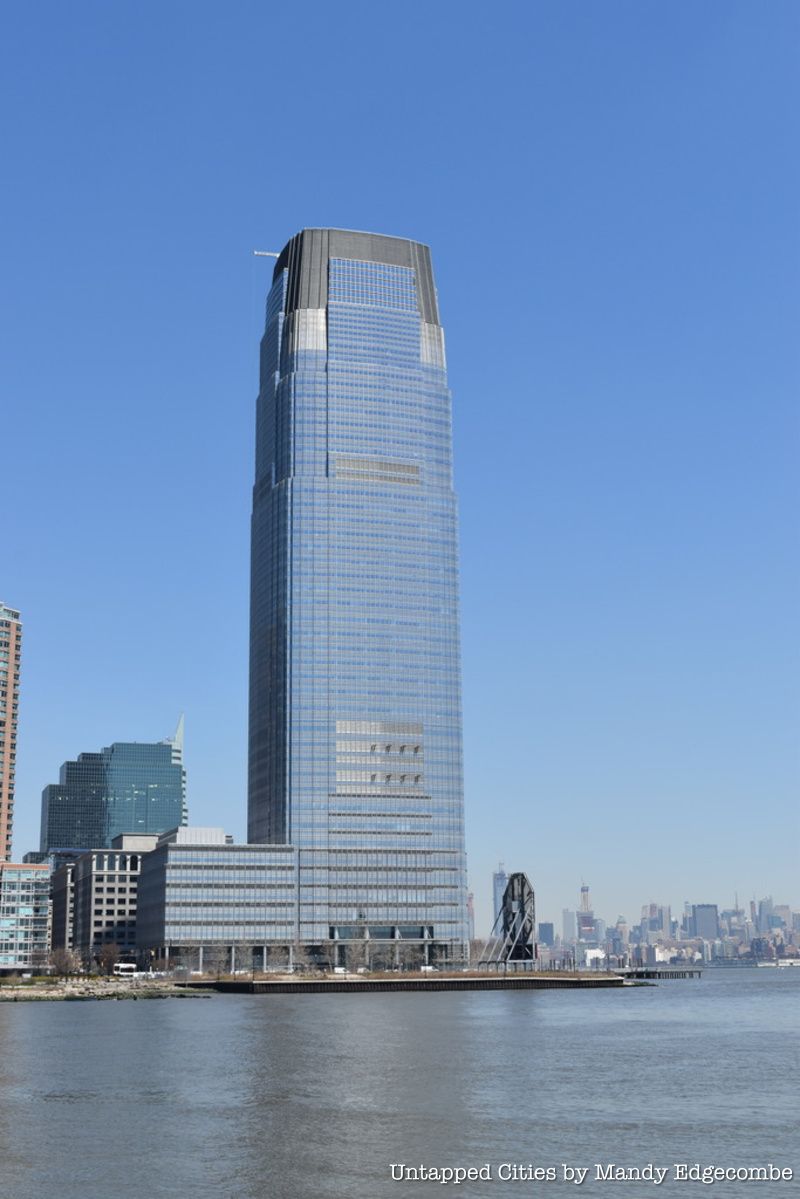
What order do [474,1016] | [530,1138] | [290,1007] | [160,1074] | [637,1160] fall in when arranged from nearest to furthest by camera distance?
[637,1160]
[530,1138]
[160,1074]
[474,1016]
[290,1007]

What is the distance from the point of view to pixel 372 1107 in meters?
84.3

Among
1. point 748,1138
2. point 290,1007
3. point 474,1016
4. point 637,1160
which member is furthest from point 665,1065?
point 290,1007

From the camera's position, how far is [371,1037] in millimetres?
135875

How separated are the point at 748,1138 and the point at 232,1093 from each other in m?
33.3

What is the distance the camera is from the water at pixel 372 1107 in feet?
214

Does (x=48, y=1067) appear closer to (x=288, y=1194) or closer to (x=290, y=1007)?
(x=288, y=1194)

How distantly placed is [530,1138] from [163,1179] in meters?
19.6

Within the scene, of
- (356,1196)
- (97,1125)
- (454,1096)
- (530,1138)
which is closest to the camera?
(356,1196)

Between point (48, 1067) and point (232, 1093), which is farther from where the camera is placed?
point (48, 1067)

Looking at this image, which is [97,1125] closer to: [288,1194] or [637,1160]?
[288,1194]

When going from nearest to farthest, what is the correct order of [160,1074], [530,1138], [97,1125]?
[530,1138] → [97,1125] → [160,1074]

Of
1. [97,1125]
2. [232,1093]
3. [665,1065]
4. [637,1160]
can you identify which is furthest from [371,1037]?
[637,1160]

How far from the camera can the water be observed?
65.3 m

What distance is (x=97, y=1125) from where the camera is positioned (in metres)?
79.1
